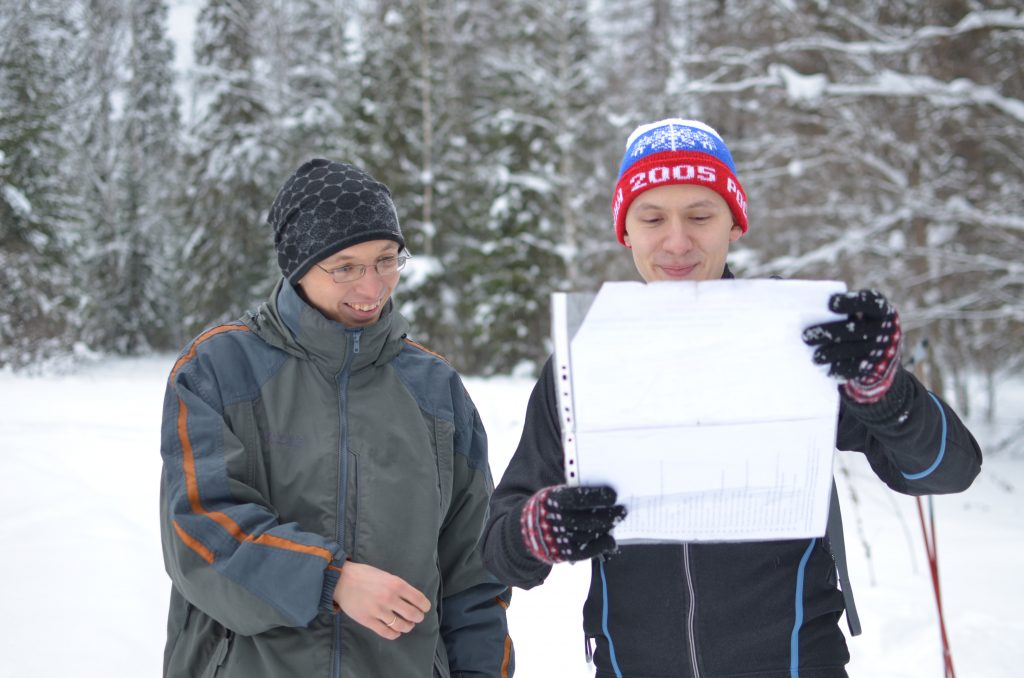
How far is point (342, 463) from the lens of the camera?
1788 millimetres

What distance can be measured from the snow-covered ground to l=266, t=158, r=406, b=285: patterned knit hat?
2001mm

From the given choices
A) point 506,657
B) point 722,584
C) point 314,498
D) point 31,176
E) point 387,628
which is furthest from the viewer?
point 31,176

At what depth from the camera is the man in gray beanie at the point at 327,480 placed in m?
1.58

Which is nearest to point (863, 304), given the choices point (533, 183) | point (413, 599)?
point (413, 599)

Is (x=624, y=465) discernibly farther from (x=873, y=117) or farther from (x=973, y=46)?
(x=873, y=117)

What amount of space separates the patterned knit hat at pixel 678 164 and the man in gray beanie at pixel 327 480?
697mm

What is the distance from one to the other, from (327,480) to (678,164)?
110 centimetres

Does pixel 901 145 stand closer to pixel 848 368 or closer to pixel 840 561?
pixel 840 561

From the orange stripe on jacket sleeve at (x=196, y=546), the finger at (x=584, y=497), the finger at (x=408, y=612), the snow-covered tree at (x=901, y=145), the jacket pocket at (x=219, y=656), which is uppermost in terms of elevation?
the snow-covered tree at (x=901, y=145)

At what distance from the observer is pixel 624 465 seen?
129cm

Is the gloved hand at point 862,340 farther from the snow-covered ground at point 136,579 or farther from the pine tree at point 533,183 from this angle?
the pine tree at point 533,183

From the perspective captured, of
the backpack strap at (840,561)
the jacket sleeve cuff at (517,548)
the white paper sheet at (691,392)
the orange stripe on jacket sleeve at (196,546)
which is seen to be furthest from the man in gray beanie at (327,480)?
the backpack strap at (840,561)

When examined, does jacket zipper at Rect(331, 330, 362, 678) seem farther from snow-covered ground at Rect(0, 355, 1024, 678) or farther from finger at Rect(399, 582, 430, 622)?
snow-covered ground at Rect(0, 355, 1024, 678)

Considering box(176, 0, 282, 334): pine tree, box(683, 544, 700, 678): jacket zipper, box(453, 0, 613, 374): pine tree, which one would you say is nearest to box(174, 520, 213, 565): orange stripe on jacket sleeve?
box(683, 544, 700, 678): jacket zipper
